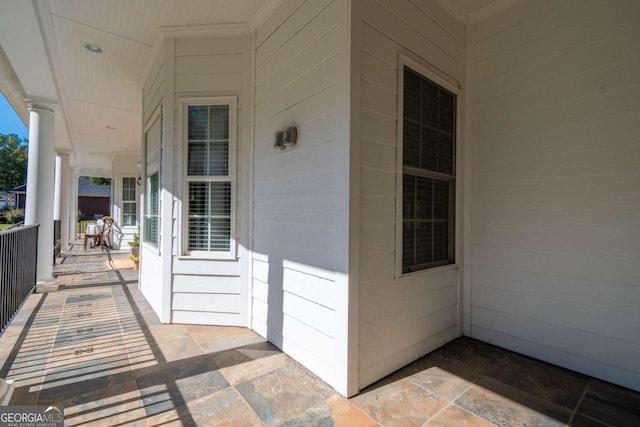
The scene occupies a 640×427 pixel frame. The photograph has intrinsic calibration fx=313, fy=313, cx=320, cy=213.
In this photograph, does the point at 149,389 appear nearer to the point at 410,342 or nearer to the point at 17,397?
the point at 17,397

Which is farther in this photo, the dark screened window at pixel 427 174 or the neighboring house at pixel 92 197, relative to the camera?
the neighboring house at pixel 92 197

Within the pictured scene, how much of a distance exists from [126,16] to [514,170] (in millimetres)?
3889

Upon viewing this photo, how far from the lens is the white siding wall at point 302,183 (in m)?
2.16

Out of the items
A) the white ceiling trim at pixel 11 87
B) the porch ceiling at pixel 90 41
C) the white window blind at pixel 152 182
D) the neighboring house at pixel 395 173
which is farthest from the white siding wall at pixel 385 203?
the white ceiling trim at pixel 11 87

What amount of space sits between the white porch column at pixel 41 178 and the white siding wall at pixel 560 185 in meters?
5.77

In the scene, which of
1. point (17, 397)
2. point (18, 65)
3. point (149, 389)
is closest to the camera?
point (17, 397)

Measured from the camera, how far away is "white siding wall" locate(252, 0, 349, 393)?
216 cm

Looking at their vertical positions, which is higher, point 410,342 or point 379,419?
point 410,342

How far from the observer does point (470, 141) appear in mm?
3049

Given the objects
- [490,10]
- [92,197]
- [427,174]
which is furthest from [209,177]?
[92,197]

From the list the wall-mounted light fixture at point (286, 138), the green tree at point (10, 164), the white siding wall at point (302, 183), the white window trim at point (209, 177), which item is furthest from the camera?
the green tree at point (10, 164)

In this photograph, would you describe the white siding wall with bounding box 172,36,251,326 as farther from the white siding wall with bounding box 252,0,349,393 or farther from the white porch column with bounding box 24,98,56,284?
the white porch column with bounding box 24,98,56,284

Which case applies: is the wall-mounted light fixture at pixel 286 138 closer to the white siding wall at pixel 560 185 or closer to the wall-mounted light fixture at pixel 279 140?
the wall-mounted light fixture at pixel 279 140

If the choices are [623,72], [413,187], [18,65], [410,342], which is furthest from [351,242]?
[18,65]
